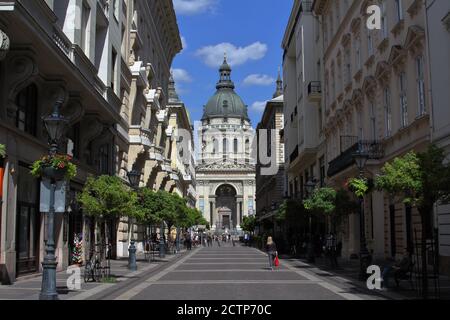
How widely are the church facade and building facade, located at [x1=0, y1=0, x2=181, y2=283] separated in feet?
404

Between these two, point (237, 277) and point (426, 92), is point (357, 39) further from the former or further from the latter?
point (237, 277)

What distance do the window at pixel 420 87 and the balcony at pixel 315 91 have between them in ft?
69.4

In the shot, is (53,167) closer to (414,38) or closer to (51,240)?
(51,240)

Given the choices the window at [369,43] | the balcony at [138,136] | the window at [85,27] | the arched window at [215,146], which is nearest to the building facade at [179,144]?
the balcony at [138,136]

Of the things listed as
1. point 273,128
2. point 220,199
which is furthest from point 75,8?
point 220,199

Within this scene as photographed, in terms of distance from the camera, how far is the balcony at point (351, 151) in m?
28.5

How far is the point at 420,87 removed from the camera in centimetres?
2364

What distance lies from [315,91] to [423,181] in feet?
100

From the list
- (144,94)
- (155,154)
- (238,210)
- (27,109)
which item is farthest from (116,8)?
(238,210)

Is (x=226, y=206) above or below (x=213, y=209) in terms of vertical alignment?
above

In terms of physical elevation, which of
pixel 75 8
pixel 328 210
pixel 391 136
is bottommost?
pixel 328 210

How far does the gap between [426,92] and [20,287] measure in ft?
48.4

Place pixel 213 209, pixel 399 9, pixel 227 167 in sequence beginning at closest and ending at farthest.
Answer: pixel 399 9 → pixel 213 209 → pixel 227 167
